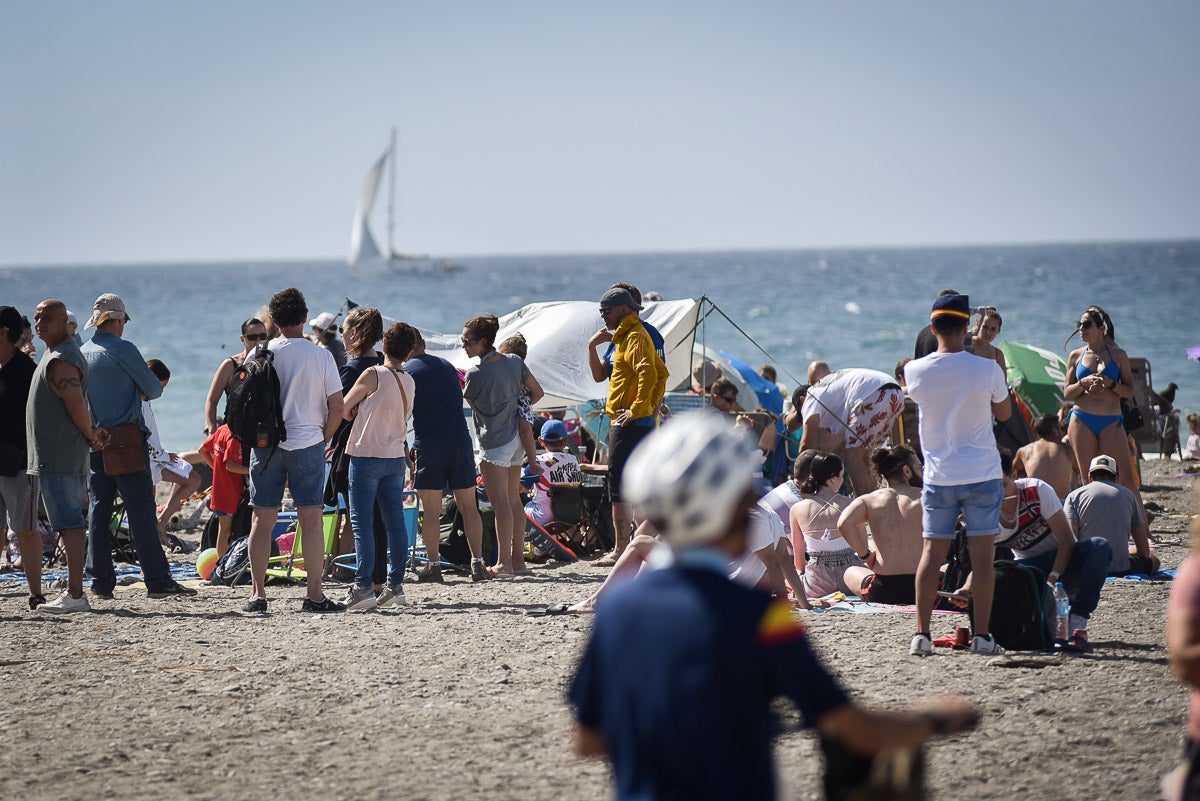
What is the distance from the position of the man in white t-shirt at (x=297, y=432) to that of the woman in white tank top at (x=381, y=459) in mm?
178

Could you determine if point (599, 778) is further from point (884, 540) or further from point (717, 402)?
point (717, 402)

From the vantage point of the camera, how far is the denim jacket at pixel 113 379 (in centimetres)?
738

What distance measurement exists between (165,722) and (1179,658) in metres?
3.84

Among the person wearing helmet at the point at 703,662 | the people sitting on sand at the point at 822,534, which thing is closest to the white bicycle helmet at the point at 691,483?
the person wearing helmet at the point at 703,662

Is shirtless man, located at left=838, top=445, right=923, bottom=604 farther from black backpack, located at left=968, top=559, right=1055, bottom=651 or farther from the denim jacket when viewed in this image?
the denim jacket

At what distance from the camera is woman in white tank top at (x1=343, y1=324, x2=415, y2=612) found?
7.23 metres

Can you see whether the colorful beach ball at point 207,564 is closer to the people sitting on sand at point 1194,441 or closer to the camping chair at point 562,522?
the camping chair at point 562,522

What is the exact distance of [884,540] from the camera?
6.79 meters

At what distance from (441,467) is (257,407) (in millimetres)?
1637

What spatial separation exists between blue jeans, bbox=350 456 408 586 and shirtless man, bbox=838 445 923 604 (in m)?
2.48

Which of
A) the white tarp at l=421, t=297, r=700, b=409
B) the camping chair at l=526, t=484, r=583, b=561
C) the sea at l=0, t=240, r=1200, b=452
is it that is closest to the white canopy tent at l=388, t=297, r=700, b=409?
the white tarp at l=421, t=297, r=700, b=409

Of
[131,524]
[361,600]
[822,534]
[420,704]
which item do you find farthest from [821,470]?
[131,524]

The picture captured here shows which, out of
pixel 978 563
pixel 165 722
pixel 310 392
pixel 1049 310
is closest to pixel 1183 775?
pixel 978 563

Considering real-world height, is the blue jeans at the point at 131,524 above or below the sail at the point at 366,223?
below
